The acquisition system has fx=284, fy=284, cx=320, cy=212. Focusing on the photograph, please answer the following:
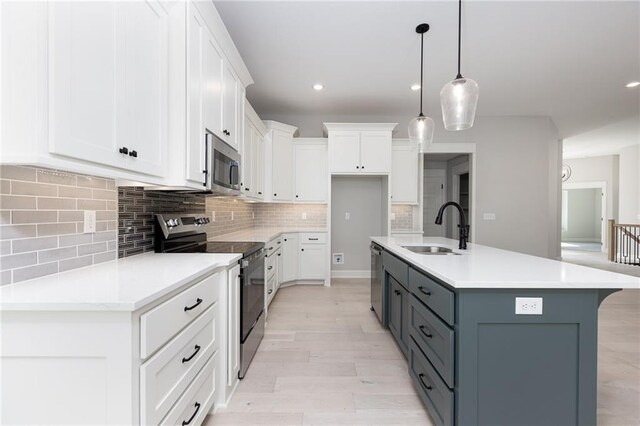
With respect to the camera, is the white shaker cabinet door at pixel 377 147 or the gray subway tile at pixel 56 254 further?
the white shaker cabinet door at pixel 377 147

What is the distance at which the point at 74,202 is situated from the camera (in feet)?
4.54

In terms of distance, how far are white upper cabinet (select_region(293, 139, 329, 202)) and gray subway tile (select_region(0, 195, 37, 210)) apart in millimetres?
3519

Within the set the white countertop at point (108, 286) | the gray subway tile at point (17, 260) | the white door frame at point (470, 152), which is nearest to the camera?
the white countertop at point (108, 286)

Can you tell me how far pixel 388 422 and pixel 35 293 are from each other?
5.73 feet

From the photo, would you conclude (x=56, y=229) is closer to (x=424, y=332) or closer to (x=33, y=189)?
(x=33, y=189)

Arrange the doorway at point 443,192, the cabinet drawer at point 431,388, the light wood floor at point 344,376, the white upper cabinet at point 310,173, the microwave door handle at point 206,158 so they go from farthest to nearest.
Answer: the doorway at point 443,192, the white upper cabinet at point 310,173, the microwave door handle at point 206,158, the light wood floor at point 344,376, the cabinet drawer at point 431,388

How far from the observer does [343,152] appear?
14.6ft

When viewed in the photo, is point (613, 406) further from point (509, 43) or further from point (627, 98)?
point (627, 98)

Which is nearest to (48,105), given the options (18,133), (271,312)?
(18,133)

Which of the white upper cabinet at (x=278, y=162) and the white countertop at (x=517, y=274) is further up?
the white upper cabinet at (x=278, y=162)

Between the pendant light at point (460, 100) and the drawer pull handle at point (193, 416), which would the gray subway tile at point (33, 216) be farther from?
the pendant light at point (460, 100)

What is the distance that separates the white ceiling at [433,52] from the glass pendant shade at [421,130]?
85cm

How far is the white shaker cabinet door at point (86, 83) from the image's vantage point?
3.12 feet

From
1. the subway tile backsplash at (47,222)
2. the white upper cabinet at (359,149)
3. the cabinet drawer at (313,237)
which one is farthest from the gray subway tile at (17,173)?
the white upper cabinet at (359,149)
